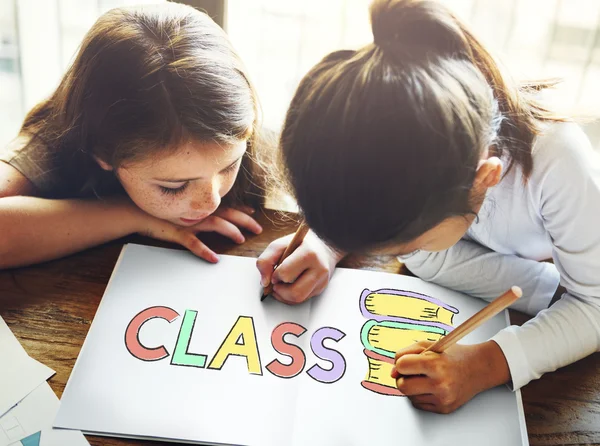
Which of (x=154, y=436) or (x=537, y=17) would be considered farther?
(x=537, y=17)

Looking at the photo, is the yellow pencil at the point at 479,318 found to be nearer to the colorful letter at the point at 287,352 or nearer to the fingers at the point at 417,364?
the fingers at the point at 417,364

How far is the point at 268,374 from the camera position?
2.12 feet

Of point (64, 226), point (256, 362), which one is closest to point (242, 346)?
point (256, 362)

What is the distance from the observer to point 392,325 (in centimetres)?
70

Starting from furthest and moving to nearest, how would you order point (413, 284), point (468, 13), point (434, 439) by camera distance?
point (468, 13)
point (413, 284)
point (434, 439)

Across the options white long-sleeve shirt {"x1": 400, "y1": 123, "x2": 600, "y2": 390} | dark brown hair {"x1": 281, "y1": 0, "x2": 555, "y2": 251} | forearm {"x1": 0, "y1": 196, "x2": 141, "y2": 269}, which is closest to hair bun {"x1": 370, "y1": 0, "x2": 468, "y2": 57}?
dark brown hair {"x1": 281, "y1": 0, "x2": 555, "y2": 251}

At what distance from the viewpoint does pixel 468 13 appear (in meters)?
0.97

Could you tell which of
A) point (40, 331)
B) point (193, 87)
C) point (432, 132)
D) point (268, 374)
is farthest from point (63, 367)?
point (432, 132)

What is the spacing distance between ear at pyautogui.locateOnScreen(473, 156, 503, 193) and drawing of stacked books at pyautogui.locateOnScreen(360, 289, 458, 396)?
0.58ft

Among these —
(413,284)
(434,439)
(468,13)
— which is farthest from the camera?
(468,13)

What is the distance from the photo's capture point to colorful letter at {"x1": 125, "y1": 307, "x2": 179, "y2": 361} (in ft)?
2.15

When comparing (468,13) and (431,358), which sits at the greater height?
(468,13)

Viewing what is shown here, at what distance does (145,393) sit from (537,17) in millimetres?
767

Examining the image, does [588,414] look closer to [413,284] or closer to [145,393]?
[413,284]
